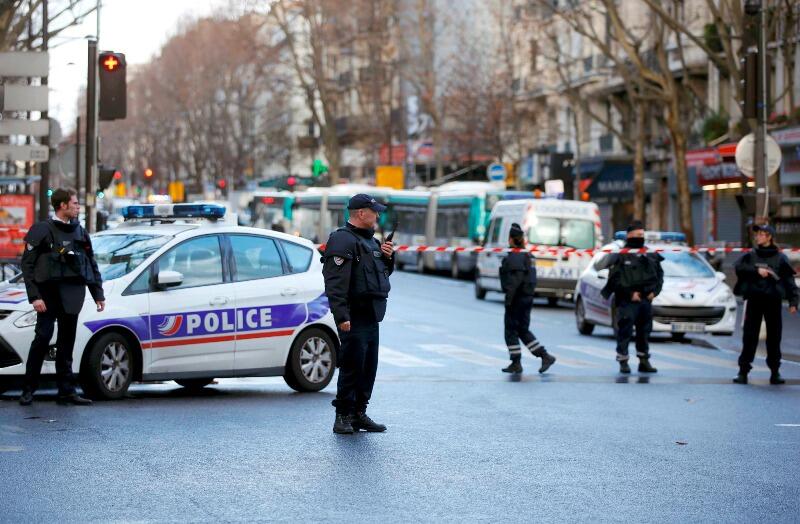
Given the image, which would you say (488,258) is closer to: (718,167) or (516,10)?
(718,167)

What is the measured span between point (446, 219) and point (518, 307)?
114 ft

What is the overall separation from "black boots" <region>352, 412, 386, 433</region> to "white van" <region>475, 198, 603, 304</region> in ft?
74.2

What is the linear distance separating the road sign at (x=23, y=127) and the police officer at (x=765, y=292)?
962cm

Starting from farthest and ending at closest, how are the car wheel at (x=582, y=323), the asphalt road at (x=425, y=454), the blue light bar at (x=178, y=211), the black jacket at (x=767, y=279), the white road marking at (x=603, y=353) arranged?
the car wheel at (x=582, y=323) → the white road marking at (x=603, y=353) → the black jacket at (x=767, y=279) → the blue light bar at (x=178, y=211) → the asphalt road at (x=425, y=454)

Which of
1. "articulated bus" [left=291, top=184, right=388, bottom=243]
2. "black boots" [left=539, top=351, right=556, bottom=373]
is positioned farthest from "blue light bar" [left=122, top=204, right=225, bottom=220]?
"articulated bus" [left=291, top=184, right=388, bottom=243]

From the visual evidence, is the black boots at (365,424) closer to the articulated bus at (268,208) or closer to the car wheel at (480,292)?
the car wheel at (480,292)

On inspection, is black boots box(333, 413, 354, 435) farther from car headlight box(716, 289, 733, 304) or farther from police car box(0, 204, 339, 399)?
car headlight box(716, 289, 733, 304)

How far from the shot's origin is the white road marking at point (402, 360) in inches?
734

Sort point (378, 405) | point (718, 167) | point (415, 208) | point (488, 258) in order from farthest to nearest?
point (415, 208) < point (718, 167) < point (488, 258) < point (378, 405)

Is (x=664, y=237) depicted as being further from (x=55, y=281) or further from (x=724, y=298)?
(x=55, y=281)

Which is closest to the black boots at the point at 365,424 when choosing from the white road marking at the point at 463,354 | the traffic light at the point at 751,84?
the white road marking at the point at 463,354

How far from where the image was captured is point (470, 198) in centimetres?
5059

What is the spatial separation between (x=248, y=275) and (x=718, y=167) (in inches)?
1396

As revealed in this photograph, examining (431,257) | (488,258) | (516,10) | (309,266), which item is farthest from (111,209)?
(309,266)
